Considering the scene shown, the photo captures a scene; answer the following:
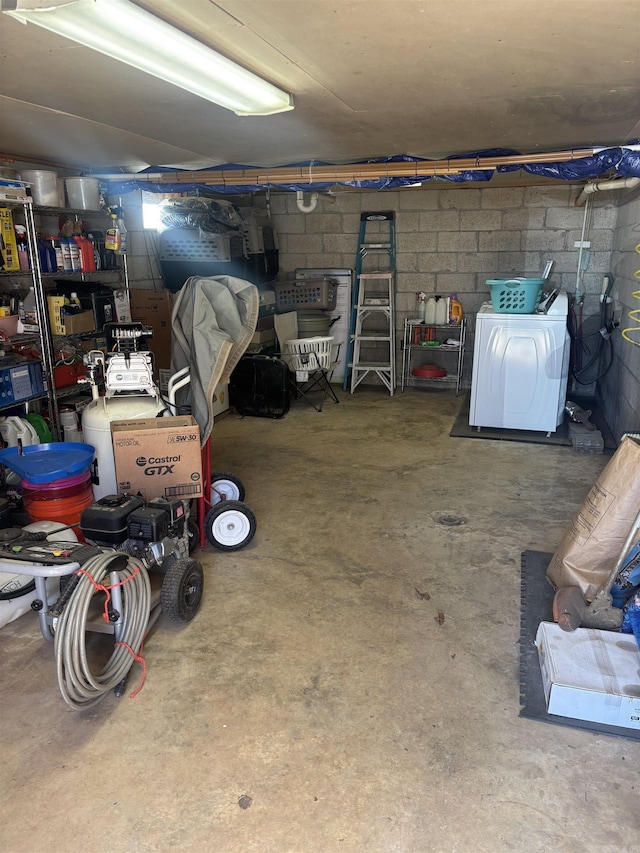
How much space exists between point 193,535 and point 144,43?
87.4 inches

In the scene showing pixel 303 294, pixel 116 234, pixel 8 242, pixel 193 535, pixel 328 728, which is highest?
pixel 116 234

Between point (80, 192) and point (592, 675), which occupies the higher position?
point (80, 192)

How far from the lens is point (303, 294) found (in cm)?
635

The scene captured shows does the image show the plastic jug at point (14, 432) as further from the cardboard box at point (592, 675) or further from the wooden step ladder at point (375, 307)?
the wooden step ladder at point (375, 307)

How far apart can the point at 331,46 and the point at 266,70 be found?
1.17ft

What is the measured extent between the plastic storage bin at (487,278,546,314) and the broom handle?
2.79 metres

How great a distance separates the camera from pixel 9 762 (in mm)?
1885

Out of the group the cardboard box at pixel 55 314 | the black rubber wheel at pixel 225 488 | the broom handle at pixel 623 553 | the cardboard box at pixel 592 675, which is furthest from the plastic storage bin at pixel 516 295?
the cardboard box at pixel 55 314

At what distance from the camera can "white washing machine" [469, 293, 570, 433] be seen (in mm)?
4746

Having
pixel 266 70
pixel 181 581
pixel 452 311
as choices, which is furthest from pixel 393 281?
pixel 181 581

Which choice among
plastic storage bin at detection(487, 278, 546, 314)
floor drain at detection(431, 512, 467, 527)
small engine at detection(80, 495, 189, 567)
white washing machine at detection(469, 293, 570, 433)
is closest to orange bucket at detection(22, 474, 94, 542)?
small engine at detection(80, 495, 189, 567)

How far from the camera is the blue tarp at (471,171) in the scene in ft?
11.8

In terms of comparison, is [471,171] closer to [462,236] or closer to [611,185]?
[611,185]

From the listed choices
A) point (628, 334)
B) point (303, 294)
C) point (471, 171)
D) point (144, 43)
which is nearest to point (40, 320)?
point (144, 43)
